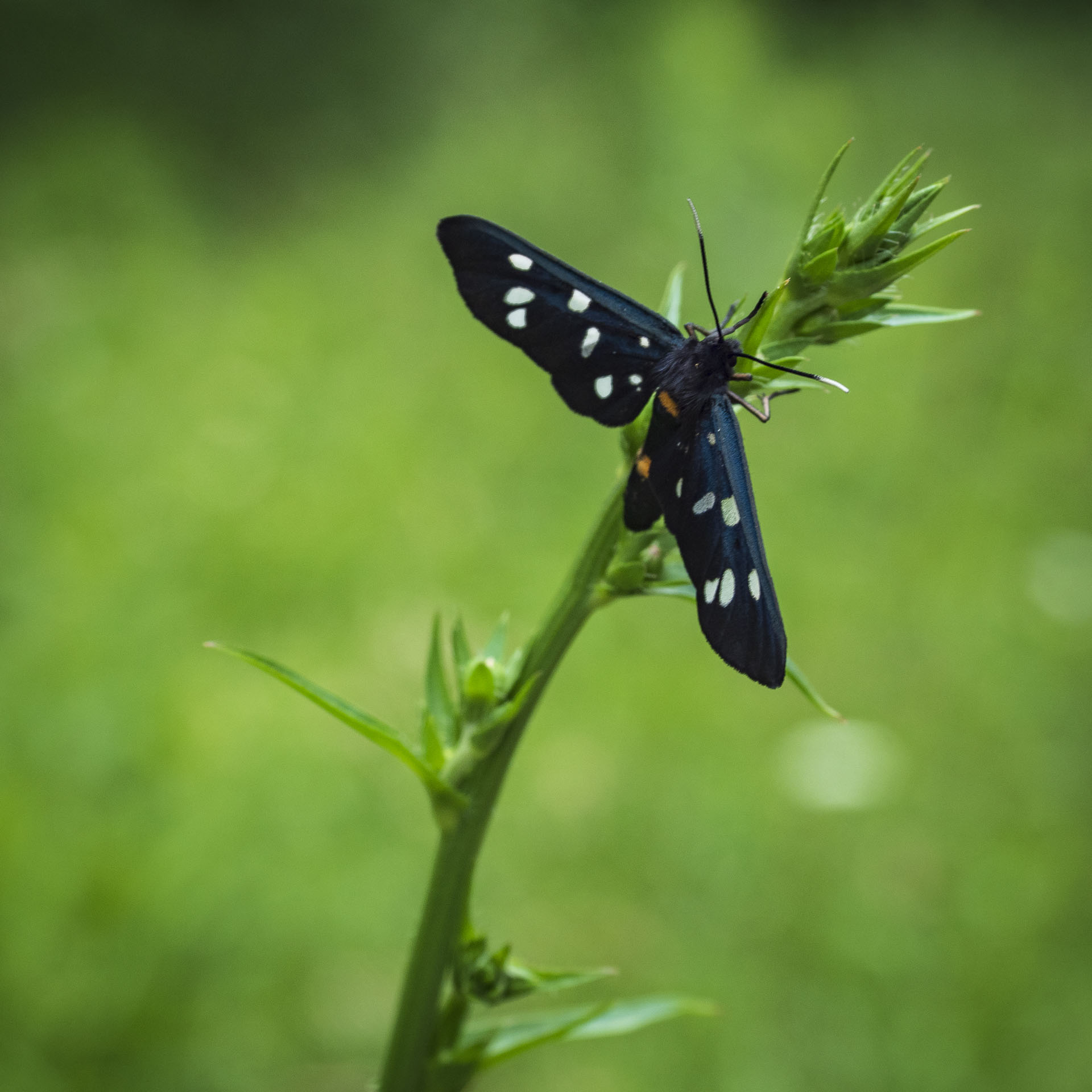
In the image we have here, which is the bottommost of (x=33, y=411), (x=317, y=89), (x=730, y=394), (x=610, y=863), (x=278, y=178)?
(x=730, y=394)

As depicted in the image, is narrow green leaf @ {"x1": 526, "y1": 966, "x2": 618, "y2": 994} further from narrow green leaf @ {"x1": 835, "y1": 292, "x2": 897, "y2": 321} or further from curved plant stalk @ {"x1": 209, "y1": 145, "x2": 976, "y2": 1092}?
narrow green leaf @ {"x1": 835, "y1": 292, "x2": 897, "y2": 321}

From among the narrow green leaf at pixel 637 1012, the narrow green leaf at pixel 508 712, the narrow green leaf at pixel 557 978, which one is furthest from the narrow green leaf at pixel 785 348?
the narrow green leaf at pixel 637 1012

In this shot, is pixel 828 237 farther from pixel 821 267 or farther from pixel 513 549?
pixel 513 549

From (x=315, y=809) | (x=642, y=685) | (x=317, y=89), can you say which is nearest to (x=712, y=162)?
(x=317, y=89)

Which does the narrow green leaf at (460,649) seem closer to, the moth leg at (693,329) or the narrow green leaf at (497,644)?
the narrow green leaf at (497,644)

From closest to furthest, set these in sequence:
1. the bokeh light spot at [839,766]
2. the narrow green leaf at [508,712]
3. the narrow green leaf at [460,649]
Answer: the narrow green leaf at [508,712]
the narrow green leaf at [460,649]
the bokeh light spot at [839,766]

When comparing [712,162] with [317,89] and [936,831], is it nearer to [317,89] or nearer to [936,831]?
[317,89]

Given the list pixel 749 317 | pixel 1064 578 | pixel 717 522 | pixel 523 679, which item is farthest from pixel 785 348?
pixel 1064 578
